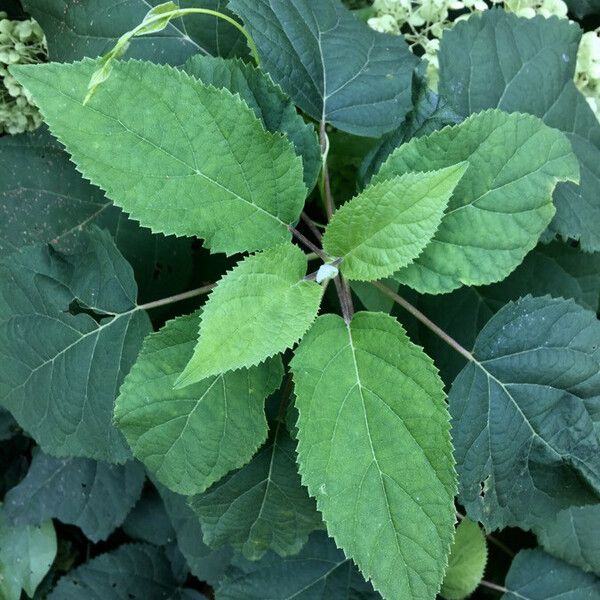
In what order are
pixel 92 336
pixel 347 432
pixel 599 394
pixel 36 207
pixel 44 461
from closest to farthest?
pixel 347 432, pixel 599 394, pixel 92 336, pixel 36 207, pixel 44 461

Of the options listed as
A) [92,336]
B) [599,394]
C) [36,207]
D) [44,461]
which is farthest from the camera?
[44,461]

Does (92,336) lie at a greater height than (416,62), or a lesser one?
lesser

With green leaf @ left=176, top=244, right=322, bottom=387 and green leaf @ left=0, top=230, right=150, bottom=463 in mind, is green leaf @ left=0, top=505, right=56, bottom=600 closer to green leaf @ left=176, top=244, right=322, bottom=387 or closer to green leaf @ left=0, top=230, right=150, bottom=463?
green leaf @ left=0, top=230, right=150, bottom=463

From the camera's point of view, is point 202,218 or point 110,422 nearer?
point 202,218

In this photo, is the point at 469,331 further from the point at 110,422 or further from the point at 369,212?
the point at 110,422

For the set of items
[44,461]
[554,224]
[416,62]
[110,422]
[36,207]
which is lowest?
[44,461]

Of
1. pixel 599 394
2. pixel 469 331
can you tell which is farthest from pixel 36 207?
pixel 599 394

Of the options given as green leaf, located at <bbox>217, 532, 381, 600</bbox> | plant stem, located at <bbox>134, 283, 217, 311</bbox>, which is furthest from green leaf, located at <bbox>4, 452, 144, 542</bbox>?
plant stem, located at <bbox>134, 283, 217, 311</bbox>
